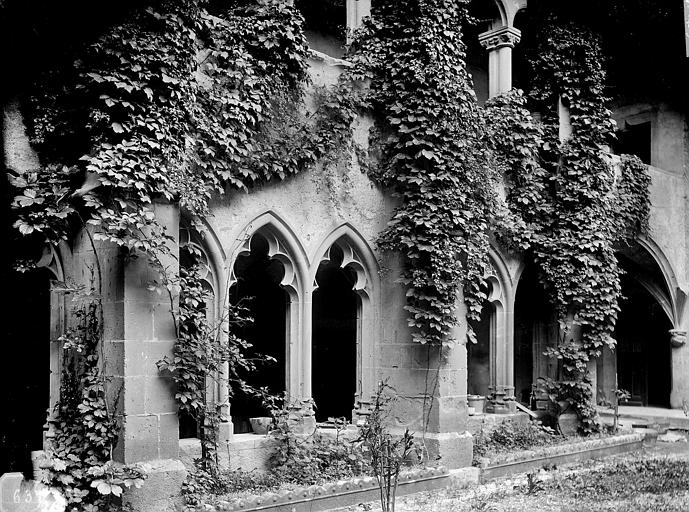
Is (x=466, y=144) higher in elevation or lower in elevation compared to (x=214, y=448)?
higher

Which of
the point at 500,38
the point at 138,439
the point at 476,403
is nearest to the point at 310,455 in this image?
the point at 138,439

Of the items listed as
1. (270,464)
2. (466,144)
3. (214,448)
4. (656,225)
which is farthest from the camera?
(656,225)

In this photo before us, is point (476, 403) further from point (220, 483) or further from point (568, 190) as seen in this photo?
point (220, 483)

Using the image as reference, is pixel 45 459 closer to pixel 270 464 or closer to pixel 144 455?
pixel 144 455

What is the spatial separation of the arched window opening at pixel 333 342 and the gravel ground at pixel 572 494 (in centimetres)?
471

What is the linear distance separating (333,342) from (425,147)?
5.40 m

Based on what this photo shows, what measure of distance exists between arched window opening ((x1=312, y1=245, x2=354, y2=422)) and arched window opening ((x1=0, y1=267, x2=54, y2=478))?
6.03 metres

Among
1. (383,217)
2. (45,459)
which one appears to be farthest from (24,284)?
(383,217)

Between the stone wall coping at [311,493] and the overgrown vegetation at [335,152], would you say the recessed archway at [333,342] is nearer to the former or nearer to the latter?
the overgrown vegetation at [335,152]

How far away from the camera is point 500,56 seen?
11.3 metres

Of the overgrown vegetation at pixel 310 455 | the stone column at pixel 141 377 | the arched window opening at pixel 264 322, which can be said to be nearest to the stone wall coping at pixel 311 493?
the overgrown vegetation at pixel 310 455

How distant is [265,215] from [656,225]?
8376mm

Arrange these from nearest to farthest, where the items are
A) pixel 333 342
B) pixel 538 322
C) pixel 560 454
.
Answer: pixel 560 454 → pixel 538 322 → pixel 333 342

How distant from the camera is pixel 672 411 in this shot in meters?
14.2
